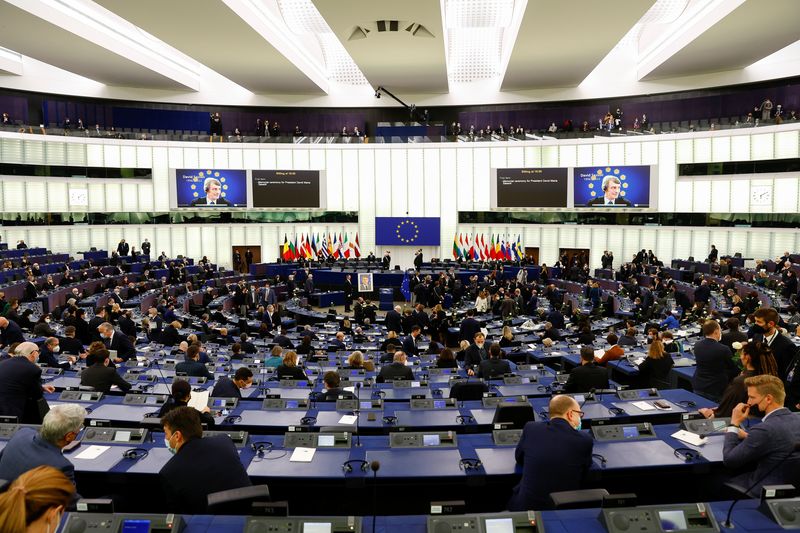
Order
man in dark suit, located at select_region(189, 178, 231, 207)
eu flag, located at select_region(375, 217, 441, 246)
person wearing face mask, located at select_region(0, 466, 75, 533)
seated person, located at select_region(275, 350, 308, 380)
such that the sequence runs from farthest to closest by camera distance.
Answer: eu flag, located at select_region(375, 217, 441, 246)
man in dark suit, located at select_region(189, 178, 231, 207)
seated person, located at select_region(275, 350, 308, 380)
person wearing face mask, located at select_region(0, 466, 75, 533)

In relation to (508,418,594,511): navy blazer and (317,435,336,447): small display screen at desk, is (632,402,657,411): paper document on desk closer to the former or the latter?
(508,418,594,511): navy blazer

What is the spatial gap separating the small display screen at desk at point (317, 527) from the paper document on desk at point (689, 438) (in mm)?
3729

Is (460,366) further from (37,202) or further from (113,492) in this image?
(37,202)

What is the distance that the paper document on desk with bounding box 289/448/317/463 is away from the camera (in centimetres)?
520

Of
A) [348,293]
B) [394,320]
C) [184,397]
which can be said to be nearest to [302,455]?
[184,397]

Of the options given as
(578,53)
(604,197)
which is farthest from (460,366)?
(604,197)

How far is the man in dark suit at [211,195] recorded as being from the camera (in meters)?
31.9

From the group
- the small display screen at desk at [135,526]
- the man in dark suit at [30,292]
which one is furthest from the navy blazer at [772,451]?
the man in dark suit at [30,292]

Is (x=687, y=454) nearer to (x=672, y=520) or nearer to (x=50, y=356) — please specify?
(x=672, y=520)

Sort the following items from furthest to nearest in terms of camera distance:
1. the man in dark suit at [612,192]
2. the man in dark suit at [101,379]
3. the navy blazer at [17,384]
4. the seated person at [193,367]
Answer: the man in dark suit at [612,192]
the seated person at [193,367]
the man in dark suit at [101,379]
the navy blazer at [17,384]

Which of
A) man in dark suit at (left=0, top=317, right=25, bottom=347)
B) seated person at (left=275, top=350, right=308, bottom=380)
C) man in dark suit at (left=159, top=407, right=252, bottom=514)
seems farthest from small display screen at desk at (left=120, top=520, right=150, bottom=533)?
man in dark suit at (left=0, top=317, right=25, bottom=347)

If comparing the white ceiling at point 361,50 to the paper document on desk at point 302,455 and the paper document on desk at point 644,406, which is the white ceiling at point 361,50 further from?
the paper document on desk at point 302,455

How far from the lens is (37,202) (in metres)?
29.5

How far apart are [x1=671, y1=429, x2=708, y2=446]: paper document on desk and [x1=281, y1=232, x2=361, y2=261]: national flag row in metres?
25.9
